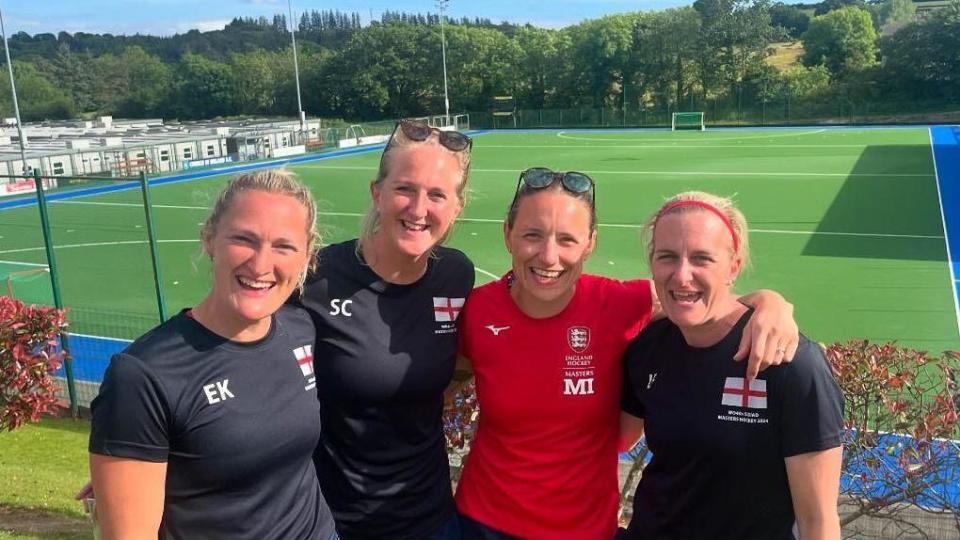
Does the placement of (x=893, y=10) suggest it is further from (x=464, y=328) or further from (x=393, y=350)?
(x=393, y=350)

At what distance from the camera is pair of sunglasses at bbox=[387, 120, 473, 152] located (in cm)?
322

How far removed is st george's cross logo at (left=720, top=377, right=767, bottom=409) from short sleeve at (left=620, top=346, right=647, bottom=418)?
1.45ft

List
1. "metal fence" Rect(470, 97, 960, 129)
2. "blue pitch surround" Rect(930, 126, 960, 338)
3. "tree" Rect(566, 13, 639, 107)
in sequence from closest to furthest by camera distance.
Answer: "blue pitch surround" Rect(930, 126, 960, 338), "metal fence" Rect(470, 97, 960, 129), "tree" Rect(566, 13, 639, 107)

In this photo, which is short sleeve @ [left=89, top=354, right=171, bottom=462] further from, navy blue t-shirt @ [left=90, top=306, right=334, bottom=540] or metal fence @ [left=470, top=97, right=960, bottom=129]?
metal fence @ [left=470, top=97, right=960, bottom=129]

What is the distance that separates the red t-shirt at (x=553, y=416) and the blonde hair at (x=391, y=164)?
0.56 metres

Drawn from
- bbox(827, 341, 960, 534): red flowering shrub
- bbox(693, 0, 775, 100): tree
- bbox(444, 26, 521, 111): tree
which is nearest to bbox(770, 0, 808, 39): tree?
bbox(693, 0, 775, 100): tree

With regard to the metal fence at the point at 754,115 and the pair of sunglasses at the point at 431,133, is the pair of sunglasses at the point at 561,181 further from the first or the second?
the metal fence at the point at 754,115

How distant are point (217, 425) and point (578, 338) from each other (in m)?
1.37

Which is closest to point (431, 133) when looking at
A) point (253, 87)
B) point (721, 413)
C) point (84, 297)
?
point (721, 413)

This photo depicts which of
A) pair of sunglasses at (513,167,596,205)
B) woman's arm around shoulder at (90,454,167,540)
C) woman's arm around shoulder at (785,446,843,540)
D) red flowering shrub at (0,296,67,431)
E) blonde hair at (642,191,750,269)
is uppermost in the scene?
pair of sunglasses at (513,167,596,205)

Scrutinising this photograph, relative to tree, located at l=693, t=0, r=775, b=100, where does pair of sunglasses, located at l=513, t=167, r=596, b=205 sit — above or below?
below

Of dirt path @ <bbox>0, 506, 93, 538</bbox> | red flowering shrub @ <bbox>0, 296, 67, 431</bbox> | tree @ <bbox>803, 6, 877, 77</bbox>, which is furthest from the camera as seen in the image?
tree @ <bbox>803, 6, 877, 77</bbox>

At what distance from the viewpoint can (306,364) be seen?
8.94 feet

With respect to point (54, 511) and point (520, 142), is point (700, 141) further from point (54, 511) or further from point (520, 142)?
point (54, 511)
